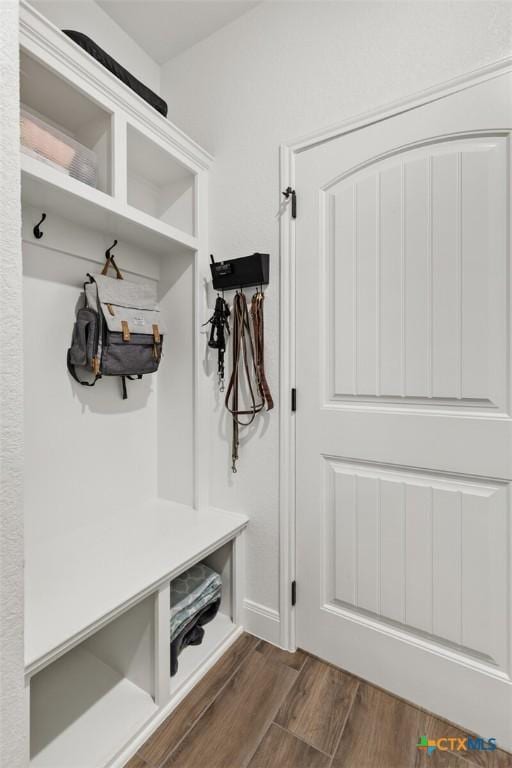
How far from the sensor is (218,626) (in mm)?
1638

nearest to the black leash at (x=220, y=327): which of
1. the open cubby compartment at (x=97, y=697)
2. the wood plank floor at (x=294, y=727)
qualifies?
the open cubby compartment at (x=97, y=697)

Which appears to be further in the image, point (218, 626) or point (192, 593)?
point (218, 626)

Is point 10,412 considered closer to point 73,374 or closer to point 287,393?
point 73,374

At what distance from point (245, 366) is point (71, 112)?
115 centimetres

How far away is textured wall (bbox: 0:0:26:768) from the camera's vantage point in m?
0.82

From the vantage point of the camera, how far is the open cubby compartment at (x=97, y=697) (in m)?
1.11

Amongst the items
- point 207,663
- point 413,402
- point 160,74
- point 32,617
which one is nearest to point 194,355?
point 413,402

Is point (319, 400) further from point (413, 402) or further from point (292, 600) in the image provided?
point (292, 600)

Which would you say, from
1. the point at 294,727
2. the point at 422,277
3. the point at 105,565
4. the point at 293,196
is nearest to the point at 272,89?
the point at 293,196

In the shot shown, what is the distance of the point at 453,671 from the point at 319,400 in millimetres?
1009

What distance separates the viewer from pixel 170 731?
1.20m

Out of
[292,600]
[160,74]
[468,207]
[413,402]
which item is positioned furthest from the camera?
[160,74]

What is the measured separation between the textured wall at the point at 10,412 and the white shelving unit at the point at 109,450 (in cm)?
9

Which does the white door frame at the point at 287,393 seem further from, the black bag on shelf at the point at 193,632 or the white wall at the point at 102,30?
the white wall at the point at 102,30
